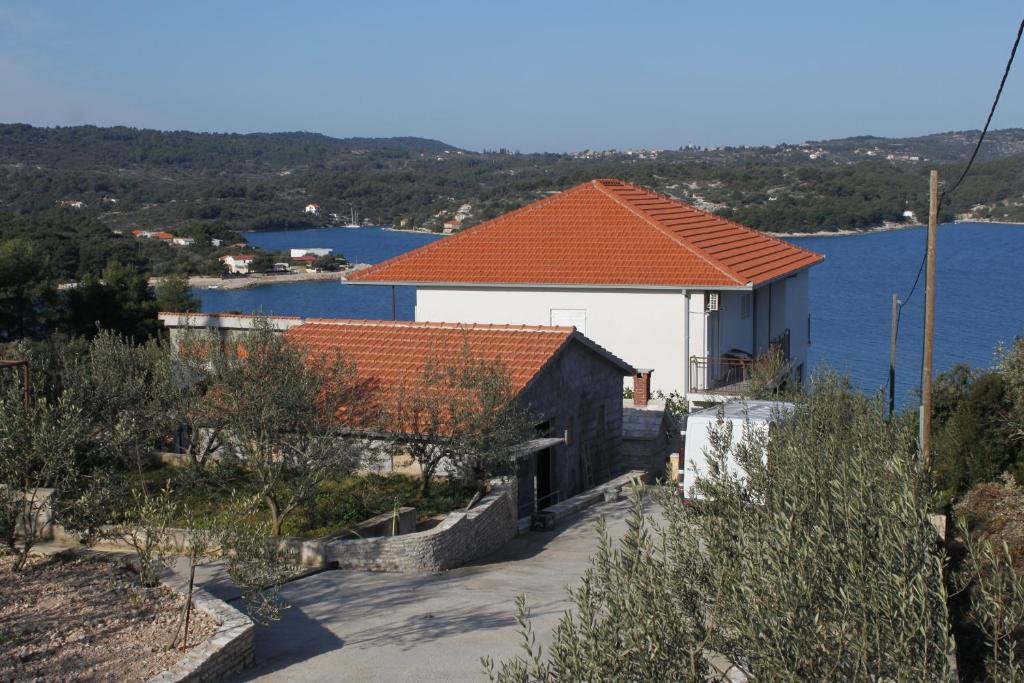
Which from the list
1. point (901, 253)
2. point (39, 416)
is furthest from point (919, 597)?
point (901, 253)

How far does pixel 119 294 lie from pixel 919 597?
108ft

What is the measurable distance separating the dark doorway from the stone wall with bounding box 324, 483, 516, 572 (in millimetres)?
3257

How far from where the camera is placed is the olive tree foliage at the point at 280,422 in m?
15.4

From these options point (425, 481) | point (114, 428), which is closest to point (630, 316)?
point (425, 481)

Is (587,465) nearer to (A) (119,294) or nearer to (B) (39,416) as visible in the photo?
(B) (39,416)

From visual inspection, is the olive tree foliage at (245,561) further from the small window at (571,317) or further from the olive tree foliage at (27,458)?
the small window at (571,317)

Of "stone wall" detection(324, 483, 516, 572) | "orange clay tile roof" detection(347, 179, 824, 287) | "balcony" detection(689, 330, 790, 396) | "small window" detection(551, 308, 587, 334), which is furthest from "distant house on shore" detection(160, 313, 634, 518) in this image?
"orange clay tile roof" detection(347, 179, 824, 287)

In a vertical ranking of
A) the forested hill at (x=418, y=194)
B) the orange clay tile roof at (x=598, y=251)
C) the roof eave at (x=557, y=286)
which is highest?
the forested hill at (x=418, y=194)

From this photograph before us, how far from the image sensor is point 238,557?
33.8 ft

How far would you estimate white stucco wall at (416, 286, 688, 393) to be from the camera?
90.9 ft

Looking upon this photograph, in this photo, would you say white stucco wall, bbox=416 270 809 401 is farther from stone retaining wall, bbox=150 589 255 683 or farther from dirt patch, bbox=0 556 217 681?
stone retaining wall, bbox=150 589 255 683

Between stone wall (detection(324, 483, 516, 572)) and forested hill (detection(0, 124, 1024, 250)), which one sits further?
forested hill (detection(0, 124, 1024, 250))

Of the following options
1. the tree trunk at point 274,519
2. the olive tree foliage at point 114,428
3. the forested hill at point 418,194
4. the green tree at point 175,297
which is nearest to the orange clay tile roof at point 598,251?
the olive tree foliage at point 114,428

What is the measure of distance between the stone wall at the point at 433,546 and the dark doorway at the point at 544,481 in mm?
3257
